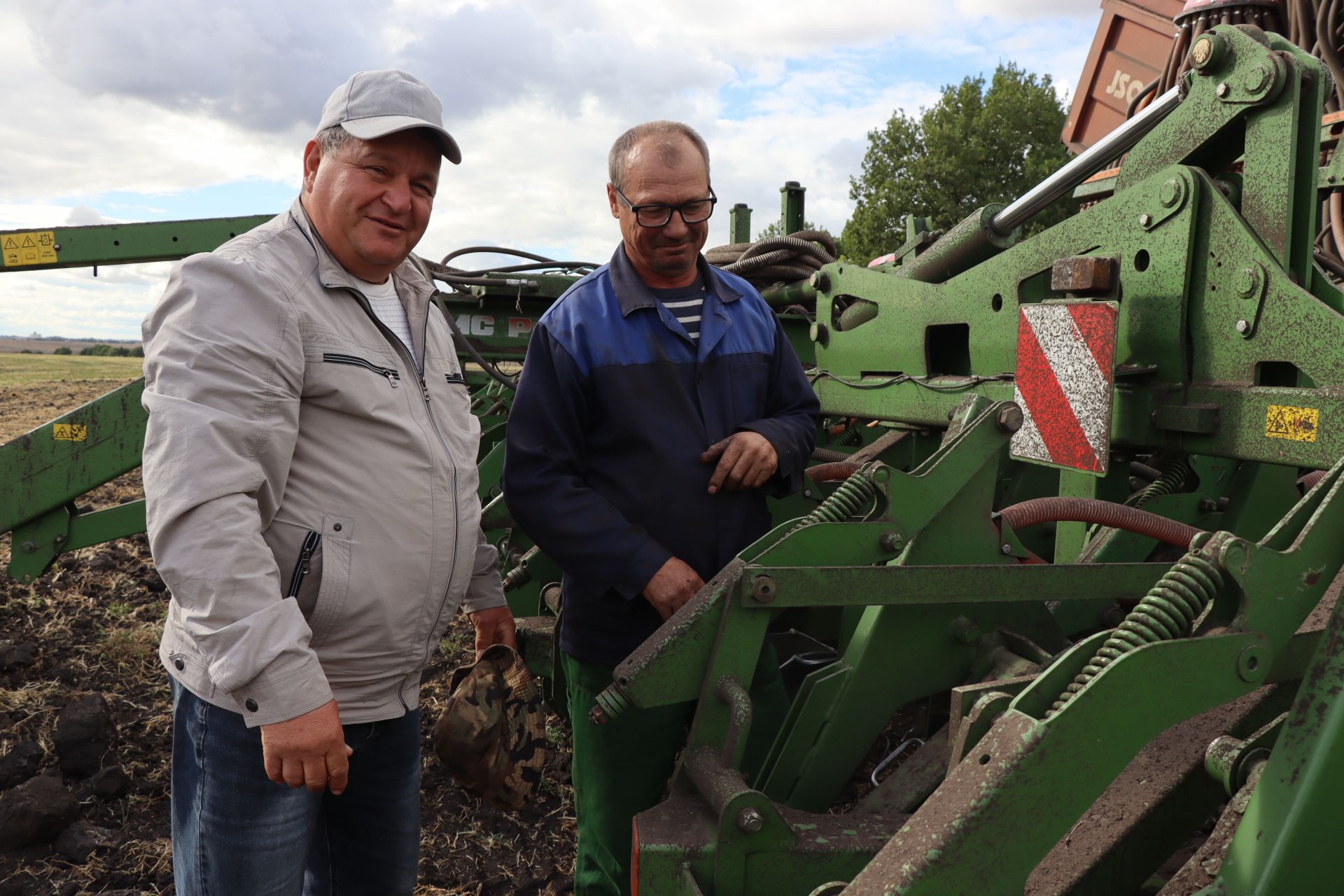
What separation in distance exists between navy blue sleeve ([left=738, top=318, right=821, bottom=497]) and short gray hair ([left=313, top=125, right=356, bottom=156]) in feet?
3.37

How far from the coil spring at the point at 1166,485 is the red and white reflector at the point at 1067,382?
440 mm

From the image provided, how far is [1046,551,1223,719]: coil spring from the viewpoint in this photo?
133 cm

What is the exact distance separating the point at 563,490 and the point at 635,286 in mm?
497

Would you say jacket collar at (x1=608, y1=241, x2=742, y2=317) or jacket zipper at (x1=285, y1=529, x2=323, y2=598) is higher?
jacket collar at (x1=608, y1=241, x2=742, y2=317)

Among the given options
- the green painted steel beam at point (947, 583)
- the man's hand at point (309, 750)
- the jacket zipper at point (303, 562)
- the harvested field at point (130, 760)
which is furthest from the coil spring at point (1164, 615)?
the harvested field at point (130, 760)

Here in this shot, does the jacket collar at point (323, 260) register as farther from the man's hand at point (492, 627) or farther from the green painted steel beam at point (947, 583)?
the green painted steel beam at point (947, 583)

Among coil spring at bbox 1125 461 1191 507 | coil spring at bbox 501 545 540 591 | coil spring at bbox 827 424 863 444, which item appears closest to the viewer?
coil spring at bbox 1125 461 1191 507

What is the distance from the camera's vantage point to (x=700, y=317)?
233cm

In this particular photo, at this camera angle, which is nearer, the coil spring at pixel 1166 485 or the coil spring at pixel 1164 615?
the coil spring at pixel 1164 615

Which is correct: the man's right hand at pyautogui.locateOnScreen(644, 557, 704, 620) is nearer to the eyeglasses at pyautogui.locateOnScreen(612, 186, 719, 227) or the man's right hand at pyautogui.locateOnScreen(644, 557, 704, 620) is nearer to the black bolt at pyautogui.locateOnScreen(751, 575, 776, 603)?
the black bolt at pyautogui.locateOnScreen(751, 575, 776, 603)

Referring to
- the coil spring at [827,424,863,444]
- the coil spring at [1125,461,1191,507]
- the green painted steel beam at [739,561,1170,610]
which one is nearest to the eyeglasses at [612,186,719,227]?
the green painted steel beam at [739,561,1170,610]

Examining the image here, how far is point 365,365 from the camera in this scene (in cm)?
174

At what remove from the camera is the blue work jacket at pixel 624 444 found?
2164 mm

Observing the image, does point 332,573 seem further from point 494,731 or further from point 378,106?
point 378,106
